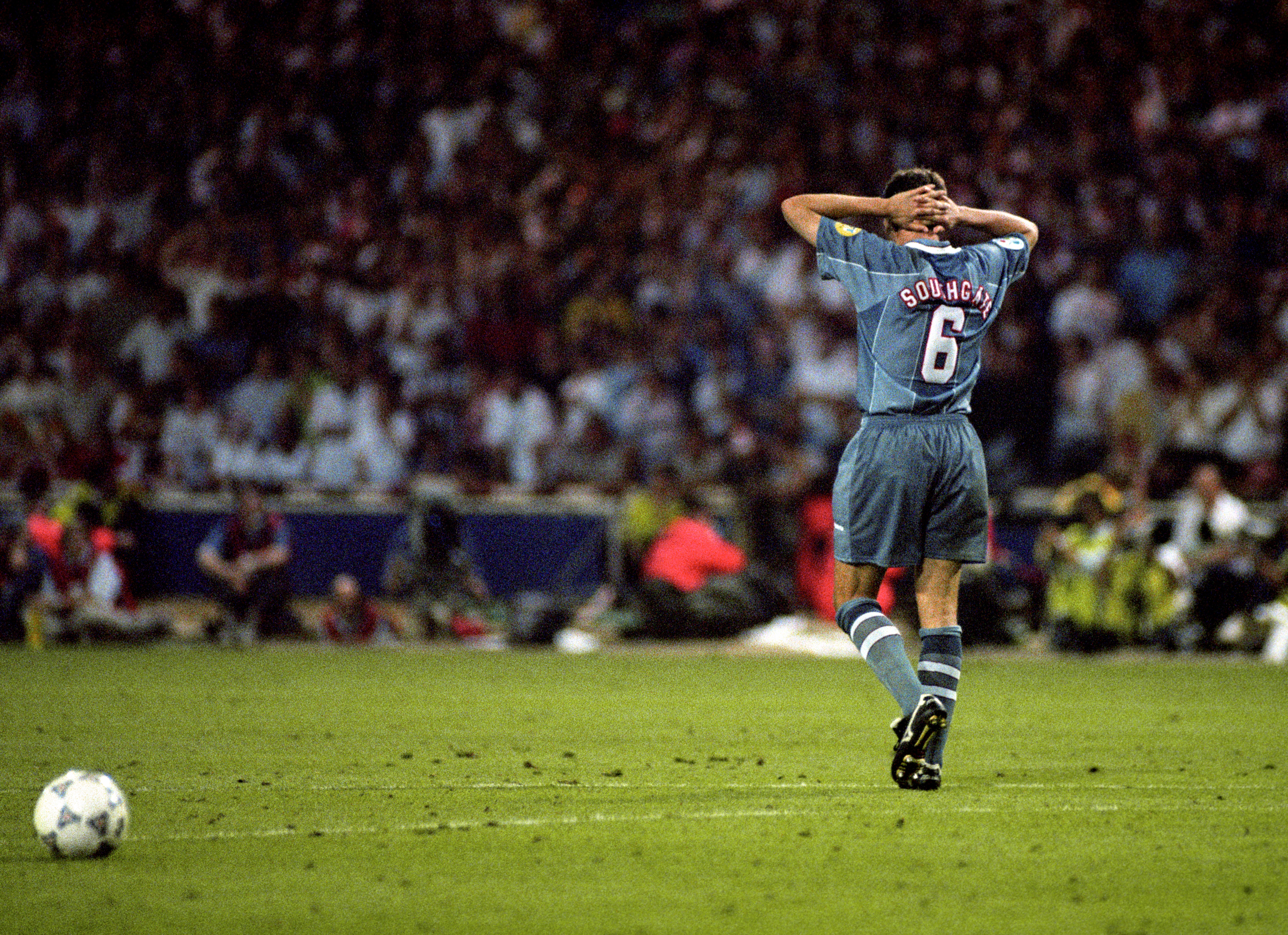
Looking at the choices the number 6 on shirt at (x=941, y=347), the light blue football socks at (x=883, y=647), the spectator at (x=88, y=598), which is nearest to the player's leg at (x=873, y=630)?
the light blue football socks at (x=883, y=647)

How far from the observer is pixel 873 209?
7.36 m

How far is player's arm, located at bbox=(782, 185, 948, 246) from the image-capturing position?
7367 millimetres

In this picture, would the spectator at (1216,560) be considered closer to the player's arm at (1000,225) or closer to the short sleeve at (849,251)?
the player's arm at (1000,225)

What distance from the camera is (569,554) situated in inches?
730

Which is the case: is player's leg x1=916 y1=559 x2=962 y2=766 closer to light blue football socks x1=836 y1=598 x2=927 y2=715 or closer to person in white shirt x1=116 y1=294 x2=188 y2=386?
light blue football socks x1=836 y1=598 x2=927 y2=715

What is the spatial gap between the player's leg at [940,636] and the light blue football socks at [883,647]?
0.04 m

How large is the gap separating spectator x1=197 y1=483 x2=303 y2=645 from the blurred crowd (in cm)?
174

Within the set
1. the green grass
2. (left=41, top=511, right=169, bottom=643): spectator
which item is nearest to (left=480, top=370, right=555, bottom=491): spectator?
(left=41, top=511, right=169, bottom=643): spectator

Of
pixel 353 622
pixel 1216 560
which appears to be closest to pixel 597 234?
pixel 353 622

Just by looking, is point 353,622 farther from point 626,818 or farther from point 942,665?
point 626,818

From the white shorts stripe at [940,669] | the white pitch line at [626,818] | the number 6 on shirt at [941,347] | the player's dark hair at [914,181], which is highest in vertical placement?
the player's dark hair at [914,181]

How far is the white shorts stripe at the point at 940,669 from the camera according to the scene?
23.9 ft

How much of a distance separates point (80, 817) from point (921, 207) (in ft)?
13.0

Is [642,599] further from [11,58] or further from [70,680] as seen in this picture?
[11,58]
